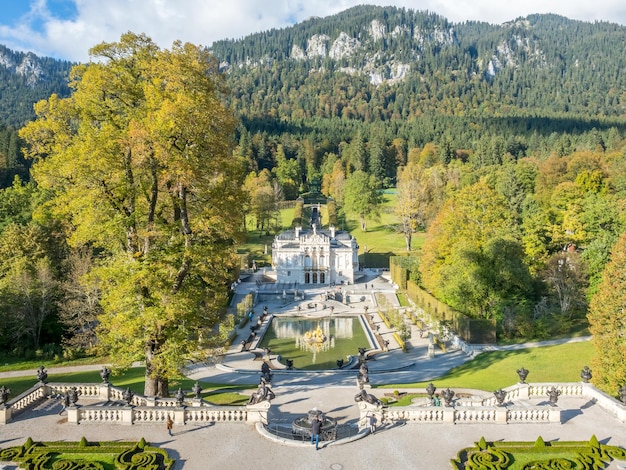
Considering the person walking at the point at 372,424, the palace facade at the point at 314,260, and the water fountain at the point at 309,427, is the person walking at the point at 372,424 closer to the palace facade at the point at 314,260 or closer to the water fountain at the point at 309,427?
the water fountain at the point at 309,427

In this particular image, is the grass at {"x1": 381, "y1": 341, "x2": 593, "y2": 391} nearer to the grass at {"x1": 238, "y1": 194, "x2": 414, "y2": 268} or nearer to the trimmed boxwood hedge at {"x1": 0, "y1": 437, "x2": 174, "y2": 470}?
the trimmed boxwood hedge at {"x1": 0, "y1": 437, "x2": 174, "y2": 470}

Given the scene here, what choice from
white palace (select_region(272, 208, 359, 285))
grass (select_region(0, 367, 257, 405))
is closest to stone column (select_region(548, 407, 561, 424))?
grass (select_region(0, 367, 257, 405))

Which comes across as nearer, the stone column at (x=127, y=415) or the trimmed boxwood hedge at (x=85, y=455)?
the trimmed boxwood hedge at (x=85, y=455)

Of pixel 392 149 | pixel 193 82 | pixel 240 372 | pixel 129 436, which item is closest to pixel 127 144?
pixel 193 82

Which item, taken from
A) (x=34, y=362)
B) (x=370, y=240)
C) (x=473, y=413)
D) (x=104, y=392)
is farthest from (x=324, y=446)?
(x=370, y=240)

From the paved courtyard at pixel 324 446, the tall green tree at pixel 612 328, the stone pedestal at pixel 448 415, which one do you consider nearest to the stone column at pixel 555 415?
the paved courtyard at pixel 324 446

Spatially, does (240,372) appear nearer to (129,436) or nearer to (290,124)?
(129,436)
